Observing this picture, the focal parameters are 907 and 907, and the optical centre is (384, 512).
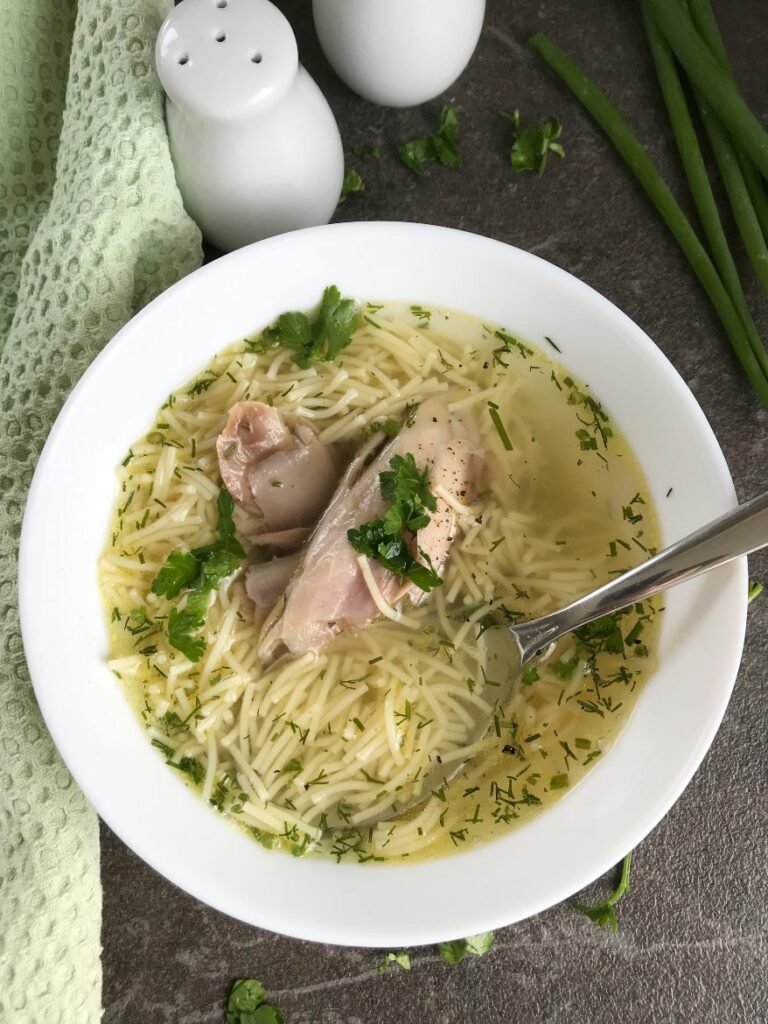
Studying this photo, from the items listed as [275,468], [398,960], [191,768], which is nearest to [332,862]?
[191,768]

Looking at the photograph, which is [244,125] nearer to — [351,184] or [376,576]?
[351,184]

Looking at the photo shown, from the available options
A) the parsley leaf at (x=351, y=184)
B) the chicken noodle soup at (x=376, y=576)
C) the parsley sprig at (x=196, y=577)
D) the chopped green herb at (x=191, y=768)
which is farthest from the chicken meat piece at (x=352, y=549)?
the parsley leaf at (x=351, y=184)

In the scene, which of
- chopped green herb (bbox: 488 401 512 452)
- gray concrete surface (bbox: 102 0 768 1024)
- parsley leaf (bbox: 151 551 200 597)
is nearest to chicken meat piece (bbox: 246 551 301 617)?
parsley leaf (bbox: 151 551 200 597)

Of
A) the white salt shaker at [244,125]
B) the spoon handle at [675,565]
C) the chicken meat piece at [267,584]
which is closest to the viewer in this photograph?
the spoon handle at [675,565]

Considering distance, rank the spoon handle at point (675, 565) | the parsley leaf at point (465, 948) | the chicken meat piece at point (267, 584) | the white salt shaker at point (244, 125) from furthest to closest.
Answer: the parsley leaf at point (465, 948) < the chicken meat piece at point (267, 584) < the white salt shaker at point (244, 125) < the spoon handle at point (675, 565)

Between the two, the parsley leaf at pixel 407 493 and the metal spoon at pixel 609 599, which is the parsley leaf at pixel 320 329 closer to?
the parsley leaf at pixel 407 493

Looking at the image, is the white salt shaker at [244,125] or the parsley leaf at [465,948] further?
the parsley leaf at [465,948]

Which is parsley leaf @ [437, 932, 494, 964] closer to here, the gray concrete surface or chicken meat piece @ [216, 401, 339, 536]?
the gray concrete surface

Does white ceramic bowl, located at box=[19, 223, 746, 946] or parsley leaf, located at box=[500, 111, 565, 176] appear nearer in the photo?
white ceramic bowl, located at box=[19, 223, 746, 946]
